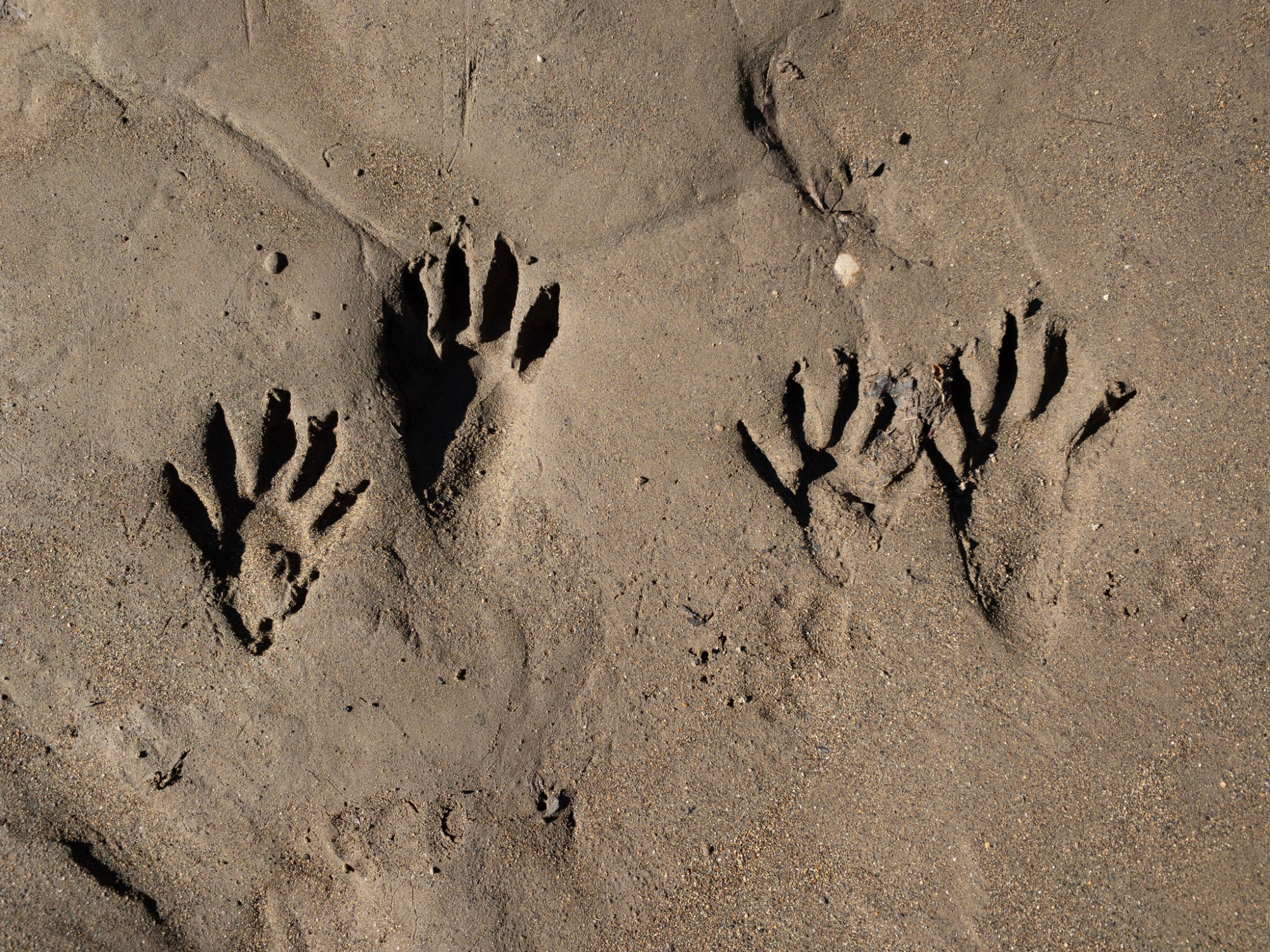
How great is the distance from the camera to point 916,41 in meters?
2.32

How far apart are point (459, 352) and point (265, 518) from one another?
851mm

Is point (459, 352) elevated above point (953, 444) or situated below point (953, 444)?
below

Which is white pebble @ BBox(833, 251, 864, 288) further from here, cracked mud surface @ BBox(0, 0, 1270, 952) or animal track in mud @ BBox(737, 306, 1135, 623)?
animal track in mud @ BBox(737, 306, 1135, 623)

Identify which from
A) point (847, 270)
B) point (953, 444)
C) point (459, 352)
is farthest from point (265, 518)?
point (953, 444)

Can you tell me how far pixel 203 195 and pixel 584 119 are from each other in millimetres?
1295

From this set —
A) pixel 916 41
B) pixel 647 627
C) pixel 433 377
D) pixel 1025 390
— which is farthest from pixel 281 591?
pixel 916 41

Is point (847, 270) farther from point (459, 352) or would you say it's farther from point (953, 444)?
point (459, 352)

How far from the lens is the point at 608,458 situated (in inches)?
90.4

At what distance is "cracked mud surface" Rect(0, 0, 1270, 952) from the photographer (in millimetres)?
2209

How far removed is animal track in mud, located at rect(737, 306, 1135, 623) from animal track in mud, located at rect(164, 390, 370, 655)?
1.42 meters

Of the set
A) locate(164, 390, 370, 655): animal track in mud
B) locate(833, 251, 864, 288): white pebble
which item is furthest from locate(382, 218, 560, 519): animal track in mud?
locate(833, 251, 864, 288): white pebble

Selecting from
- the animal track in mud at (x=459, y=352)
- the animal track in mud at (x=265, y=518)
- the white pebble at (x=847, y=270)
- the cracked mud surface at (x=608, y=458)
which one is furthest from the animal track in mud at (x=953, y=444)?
the animal track in mud at (x=265, y=518)

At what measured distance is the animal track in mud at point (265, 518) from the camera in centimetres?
234

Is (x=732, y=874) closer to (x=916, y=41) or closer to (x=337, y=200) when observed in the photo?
(x=337, y=200)
